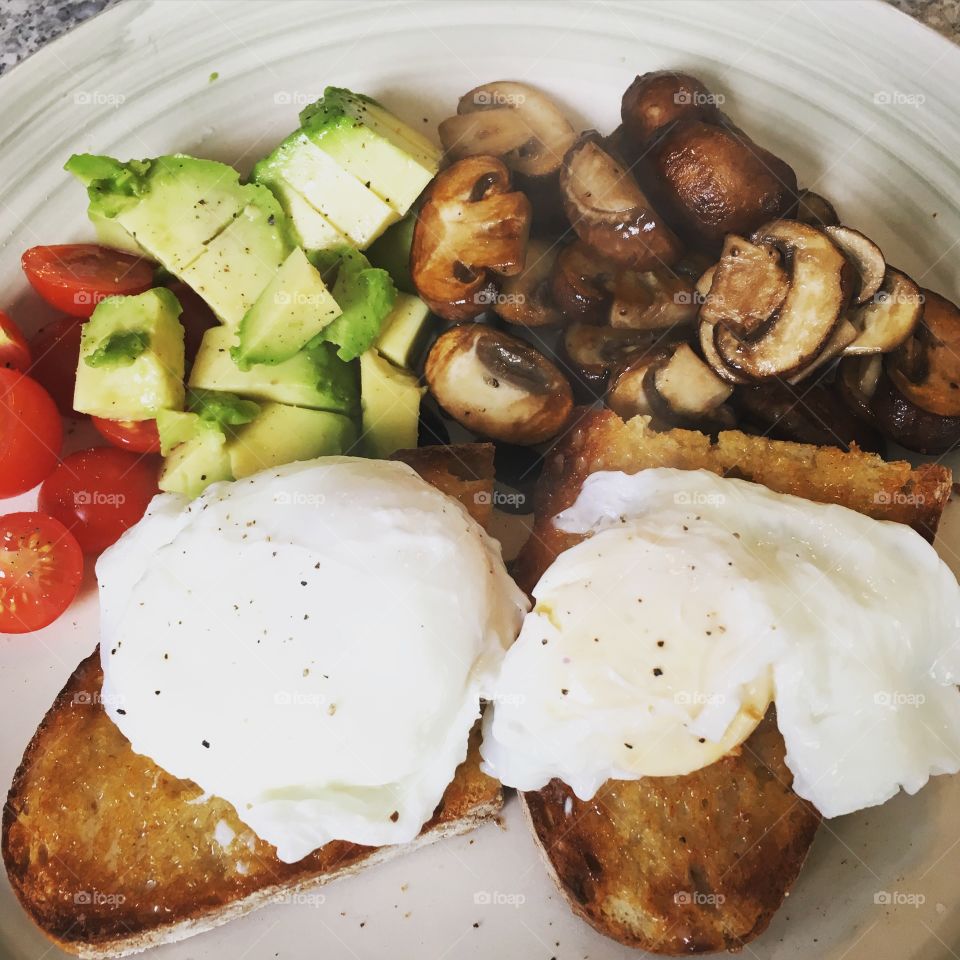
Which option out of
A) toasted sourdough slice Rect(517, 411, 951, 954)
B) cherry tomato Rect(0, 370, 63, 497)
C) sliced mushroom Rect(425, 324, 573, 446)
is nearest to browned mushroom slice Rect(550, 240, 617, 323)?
sliced mushroom Rect(425, 324, 573, 446)

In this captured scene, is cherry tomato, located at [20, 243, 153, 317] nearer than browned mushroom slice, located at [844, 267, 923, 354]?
No

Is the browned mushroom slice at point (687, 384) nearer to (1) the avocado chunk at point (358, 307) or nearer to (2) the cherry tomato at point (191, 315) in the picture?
(1) the avocado chunk at point (358, 307)

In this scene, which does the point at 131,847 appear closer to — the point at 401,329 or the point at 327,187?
the point at 401,329

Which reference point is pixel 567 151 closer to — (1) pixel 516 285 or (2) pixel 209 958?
(1) pixel 516 285

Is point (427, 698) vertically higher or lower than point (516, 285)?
lower

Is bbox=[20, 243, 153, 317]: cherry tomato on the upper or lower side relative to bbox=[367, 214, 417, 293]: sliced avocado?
upper

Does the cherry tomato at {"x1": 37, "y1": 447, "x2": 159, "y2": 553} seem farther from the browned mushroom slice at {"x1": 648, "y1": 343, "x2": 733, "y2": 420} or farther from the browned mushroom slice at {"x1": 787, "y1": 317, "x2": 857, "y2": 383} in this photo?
the browned mushroom slice at {"x1": 787, "y1": 317, "x2": 857, "y2": 383}

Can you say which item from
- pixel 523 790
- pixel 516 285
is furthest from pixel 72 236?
pixel 523 790
